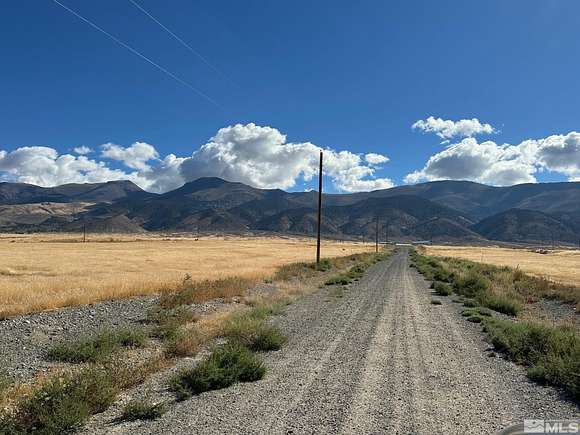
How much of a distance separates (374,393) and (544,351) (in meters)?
5.29

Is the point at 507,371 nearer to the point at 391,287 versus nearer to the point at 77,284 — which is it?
the point at 391,287

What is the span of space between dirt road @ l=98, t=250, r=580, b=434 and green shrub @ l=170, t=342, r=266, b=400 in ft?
0.73

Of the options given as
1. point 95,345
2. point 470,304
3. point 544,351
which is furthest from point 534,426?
point 470,304

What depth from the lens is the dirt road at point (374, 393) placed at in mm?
6082

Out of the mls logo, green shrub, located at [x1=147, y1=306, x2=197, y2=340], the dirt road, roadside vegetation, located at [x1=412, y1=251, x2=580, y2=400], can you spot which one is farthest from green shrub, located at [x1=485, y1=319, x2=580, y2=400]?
green shrub, located at [x1=147, y1=306, x2=197, y2=340]

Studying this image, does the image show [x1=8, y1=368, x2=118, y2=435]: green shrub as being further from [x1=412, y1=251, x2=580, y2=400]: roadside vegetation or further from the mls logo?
[x1=412, y1=251, x2=580, y2=400]: roadside vegetation

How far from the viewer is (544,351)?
9828mm

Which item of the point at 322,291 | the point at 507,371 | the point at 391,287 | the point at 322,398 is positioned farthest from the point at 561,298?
the point at 322,398

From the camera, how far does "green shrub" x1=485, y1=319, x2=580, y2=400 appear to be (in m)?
7.88

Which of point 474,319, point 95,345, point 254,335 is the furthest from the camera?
point 474,319

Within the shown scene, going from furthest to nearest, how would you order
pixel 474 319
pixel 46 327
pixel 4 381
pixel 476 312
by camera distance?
1. pixel 476 312
2. pixel 474 319
3. pixel 46 327
4. pixel 4 381

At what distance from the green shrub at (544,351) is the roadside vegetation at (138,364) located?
5.83m

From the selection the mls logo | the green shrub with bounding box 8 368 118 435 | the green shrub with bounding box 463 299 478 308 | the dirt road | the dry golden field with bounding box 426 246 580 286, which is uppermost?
the mls logo

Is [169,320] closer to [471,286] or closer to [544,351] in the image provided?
[544,351]
